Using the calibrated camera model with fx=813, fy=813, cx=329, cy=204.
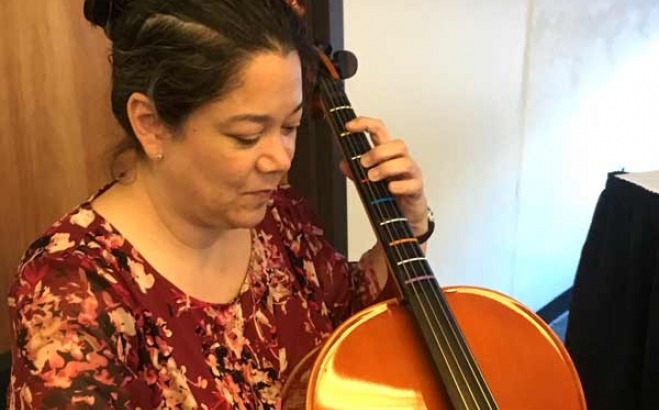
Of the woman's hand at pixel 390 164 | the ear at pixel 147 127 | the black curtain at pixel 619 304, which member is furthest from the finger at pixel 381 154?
the black curtain at pixel 619 304

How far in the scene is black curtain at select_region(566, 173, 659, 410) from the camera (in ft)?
4.31

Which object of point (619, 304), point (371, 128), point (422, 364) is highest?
Answer: point (371, 128)

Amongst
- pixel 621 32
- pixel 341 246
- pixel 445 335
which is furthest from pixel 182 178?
pixel 621 32

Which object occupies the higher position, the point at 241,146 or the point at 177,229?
the point at 241,146

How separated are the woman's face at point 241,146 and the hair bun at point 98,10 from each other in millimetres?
153

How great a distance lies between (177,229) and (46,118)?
1.78 feet

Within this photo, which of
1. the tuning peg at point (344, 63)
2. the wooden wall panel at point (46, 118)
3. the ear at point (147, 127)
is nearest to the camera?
the ear at point (147, 127)

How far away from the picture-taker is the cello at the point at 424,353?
32.8 inches

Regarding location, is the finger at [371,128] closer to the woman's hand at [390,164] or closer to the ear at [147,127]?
the woman's hand at [390,164]

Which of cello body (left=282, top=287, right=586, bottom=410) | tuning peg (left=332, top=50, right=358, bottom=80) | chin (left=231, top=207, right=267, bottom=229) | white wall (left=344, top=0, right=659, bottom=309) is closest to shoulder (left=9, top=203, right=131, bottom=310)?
chin (left=231, top=207, right=267, bottom=229)

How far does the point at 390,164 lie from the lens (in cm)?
98

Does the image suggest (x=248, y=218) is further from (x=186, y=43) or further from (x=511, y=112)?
(x=511, y=112)

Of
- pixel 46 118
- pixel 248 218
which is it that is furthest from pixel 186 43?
pixel 46 118

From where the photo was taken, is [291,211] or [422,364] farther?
[291,211]
